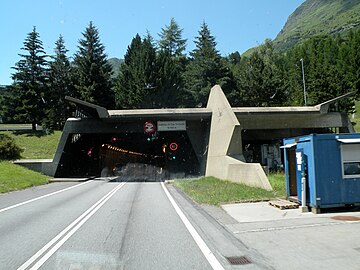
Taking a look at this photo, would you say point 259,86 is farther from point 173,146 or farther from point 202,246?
point 202,246

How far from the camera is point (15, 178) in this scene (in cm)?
2781

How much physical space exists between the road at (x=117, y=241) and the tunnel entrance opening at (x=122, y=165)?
2667 cm

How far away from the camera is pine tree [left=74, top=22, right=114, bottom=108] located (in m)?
65.2

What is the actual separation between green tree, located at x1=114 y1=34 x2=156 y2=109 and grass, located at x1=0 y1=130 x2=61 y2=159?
15.5 metres

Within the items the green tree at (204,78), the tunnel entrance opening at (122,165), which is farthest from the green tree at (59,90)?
the green tree at (204,78)

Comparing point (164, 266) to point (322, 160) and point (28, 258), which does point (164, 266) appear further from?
point (322, 160)

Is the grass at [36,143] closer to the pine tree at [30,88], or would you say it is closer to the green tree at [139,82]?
the pine tree at [30,88]

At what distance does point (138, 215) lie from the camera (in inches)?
493

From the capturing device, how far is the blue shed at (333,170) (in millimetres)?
11039

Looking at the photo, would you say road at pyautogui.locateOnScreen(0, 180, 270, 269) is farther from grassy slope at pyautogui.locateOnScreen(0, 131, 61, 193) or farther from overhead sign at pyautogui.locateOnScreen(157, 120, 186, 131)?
overhead sign at pyautogui.locateOnScreen(157, 120, 186, 131)

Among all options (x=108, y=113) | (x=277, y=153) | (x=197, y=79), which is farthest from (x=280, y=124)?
(x=197, y=79)

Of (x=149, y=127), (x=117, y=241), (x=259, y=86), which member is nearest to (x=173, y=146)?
(x=149, y=127)

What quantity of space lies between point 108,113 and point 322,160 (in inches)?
1026

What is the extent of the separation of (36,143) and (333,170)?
46.4 m
